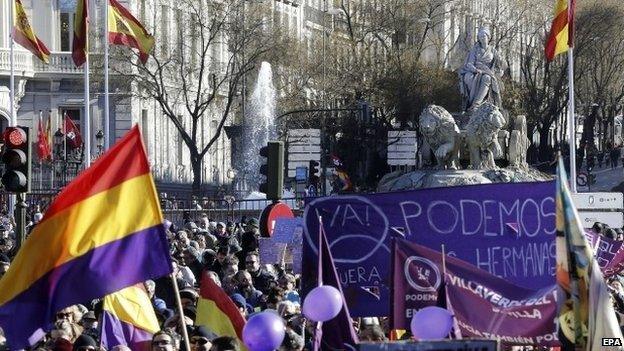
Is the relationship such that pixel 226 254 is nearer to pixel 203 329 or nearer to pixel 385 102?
pixel 203 329

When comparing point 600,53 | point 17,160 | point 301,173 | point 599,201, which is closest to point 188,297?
point 17,160

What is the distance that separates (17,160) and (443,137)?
3064cm

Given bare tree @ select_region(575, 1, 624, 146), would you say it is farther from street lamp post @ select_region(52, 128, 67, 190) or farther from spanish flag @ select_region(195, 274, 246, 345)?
spanish flag @ select_region(195, 274, 246, 345)

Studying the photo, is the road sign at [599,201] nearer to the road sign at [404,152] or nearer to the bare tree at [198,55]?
the road sign at [404,152]

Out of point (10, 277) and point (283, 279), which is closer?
point (10, 277)

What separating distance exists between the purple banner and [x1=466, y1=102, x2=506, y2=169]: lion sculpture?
35841mm

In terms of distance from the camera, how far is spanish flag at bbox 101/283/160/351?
14.3m

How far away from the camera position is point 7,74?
6506 centimetres

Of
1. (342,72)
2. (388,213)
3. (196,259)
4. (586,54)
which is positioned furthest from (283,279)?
(586,54)

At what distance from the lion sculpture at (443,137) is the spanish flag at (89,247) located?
3812 centimetres

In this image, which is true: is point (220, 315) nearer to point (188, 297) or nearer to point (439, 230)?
point (439, 230)

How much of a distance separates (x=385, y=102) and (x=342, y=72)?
1.82m

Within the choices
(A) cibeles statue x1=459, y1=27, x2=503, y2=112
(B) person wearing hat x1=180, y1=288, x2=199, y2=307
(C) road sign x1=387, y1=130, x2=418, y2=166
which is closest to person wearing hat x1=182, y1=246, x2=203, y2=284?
(B) person wearing hat x1=180, y1=288, x2=199, y2=307

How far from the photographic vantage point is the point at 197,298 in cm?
1675
